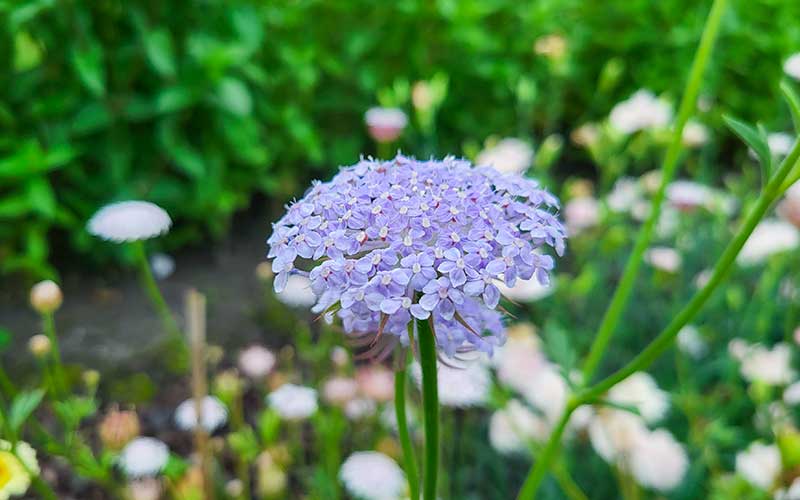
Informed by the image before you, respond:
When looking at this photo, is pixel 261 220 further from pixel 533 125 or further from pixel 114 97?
pixel 533 125

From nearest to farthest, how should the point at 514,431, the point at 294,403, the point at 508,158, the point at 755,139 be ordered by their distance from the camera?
the point at 755,139, the point at 294,403, the point at 514,431, the point at 508,158

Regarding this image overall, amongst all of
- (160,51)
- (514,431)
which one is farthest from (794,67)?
(160,51)

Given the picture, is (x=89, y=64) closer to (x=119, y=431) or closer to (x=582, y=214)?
(x=119, y=431)

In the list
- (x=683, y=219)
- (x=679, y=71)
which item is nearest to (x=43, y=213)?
(x=683, y=219)

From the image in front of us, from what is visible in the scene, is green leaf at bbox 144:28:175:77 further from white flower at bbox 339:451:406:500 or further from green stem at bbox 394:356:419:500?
green stem at bbox 394:356:419:500

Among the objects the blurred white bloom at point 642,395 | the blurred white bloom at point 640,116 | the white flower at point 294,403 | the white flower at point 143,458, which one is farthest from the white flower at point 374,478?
the blurred white bloom at point 640,116
